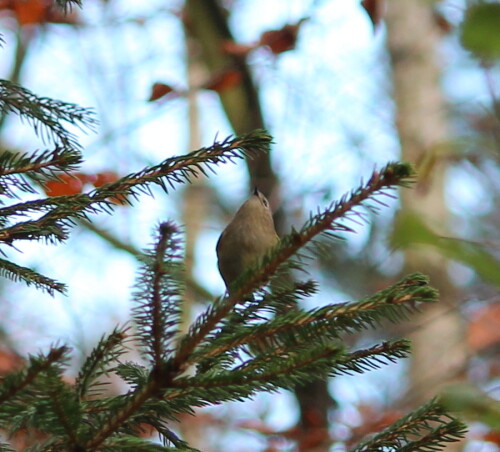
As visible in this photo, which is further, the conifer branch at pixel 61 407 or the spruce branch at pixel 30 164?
the spruce branch at pixel 30 164

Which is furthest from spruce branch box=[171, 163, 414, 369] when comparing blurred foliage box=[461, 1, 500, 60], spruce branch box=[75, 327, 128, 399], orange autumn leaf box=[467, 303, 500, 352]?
orange autumn leaf box=[467, 303, 500, 352]

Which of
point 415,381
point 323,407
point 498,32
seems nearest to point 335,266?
point 415,381

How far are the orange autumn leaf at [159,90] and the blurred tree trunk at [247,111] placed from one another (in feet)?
Result: 2.96

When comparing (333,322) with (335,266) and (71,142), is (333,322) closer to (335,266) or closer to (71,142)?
(71,142)

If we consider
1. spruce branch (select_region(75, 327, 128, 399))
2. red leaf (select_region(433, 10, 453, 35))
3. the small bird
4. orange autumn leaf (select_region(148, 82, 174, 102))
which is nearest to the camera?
spruce branch (select_region(75, 327, 128, 399))

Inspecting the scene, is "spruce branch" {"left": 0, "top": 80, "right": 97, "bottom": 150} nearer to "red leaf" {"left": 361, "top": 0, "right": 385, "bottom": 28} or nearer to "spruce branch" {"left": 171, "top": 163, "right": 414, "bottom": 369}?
"spruce branch" {"left": 171, "top": 163, "right": 414, "bottom": 369}

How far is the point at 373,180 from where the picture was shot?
1.03 metres

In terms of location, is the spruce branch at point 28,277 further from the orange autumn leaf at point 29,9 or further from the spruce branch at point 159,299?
the orange autumn leaf at point 29,9

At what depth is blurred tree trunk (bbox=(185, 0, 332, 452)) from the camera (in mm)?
4207

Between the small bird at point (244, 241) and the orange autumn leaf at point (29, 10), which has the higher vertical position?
the orange autumn leaf at point (29, 10)

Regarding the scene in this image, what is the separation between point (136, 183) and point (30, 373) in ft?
1.52

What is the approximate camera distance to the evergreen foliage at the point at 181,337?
1042mm

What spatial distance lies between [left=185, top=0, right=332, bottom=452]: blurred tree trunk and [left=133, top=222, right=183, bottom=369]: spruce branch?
9.86 feet

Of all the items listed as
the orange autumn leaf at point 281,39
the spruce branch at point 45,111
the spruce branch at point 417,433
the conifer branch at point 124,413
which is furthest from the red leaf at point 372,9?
the conifer branch at point 124,413
